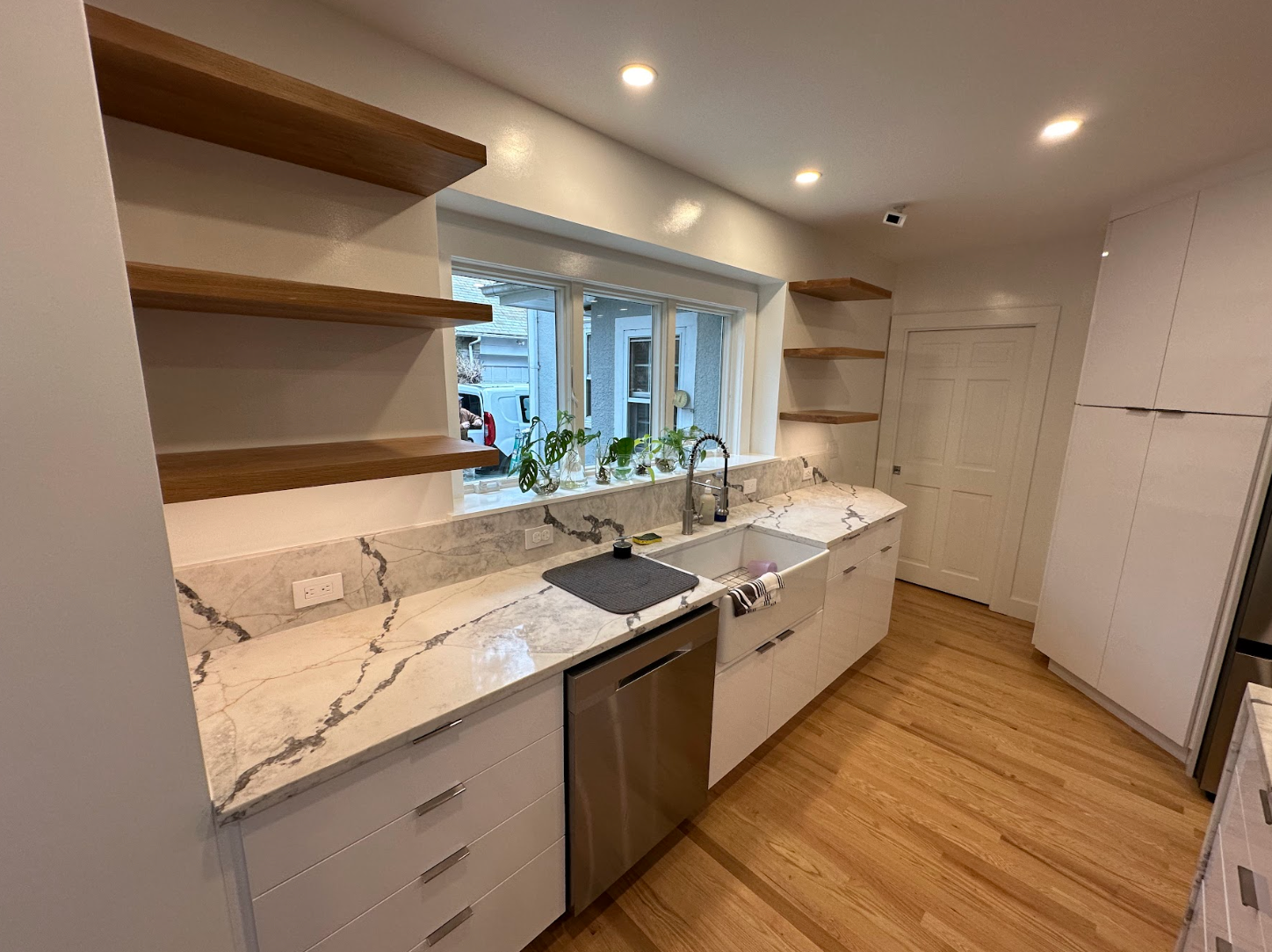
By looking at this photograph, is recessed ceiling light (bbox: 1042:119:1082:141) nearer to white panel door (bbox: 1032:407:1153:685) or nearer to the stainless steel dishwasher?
white panel door (bbox: 1032:407:1153:685)

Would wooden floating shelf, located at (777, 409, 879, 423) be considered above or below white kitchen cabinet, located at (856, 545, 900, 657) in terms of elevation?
above

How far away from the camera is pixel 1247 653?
72.2 inches

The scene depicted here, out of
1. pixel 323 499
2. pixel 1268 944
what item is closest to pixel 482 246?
pixel 323 499

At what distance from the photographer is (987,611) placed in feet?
11.4

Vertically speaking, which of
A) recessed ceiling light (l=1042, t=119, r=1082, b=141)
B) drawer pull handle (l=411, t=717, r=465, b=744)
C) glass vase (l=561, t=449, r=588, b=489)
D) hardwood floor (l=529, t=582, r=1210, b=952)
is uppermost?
recessed ceiling light (l=1042, t=119, r=1082, b=141)

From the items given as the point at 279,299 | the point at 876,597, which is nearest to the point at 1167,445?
the point at 876,597

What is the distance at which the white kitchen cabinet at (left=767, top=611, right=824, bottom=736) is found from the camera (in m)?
2.03

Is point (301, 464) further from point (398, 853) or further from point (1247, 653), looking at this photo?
point (1247, 653)

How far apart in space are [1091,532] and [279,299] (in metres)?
3.31

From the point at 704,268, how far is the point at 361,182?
1.62m

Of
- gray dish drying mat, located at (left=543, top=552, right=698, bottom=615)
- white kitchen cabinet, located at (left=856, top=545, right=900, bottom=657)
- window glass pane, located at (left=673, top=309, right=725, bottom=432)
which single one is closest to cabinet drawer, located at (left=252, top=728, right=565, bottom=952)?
gray dish drying mat, located at (left=543, top=552, right=698, bottom=615)

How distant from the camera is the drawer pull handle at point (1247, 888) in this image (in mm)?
871

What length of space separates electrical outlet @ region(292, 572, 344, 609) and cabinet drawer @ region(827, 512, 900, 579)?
1833mm

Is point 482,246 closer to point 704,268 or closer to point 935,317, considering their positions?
point 704,268
